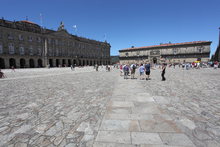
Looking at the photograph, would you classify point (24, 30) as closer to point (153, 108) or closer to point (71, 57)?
point (71, 57)

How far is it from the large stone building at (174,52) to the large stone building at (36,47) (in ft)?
86.2

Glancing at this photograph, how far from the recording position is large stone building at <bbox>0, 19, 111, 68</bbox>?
34.1 meters

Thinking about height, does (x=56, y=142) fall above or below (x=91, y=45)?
below

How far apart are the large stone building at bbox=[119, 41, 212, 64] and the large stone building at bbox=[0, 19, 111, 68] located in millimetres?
26271

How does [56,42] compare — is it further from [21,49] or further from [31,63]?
[21,49]

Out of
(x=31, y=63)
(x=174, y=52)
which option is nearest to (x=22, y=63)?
(x=31, y=63)

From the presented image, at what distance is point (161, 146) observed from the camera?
1969 mm

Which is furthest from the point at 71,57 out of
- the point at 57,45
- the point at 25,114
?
the point at 25,114

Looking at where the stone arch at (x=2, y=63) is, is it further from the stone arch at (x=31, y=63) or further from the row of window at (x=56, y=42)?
the stone arch at (x=31, y=63)

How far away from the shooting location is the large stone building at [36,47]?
3412 centimetres

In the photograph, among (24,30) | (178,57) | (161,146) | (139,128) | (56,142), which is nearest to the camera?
(161,146)

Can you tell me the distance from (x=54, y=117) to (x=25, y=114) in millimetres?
956

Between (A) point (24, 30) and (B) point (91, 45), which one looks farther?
(B) point (91, 45)

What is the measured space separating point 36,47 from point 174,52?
6619 cm
